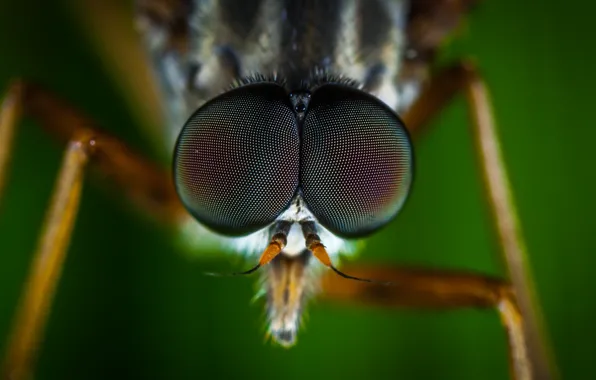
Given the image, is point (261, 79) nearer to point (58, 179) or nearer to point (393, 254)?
point (58, 179)

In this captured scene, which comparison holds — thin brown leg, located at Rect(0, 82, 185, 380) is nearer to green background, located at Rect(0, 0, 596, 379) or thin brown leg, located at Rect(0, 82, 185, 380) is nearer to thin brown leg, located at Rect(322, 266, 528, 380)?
green background, located at Rect(0, 0, 596, 379)

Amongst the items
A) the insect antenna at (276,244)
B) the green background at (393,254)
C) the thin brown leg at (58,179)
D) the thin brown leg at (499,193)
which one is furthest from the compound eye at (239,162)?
the thin brown leg at (499,193)

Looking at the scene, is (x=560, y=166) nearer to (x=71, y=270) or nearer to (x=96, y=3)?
(x=71, y=270)

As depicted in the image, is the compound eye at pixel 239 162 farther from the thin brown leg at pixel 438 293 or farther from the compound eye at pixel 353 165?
the thin brown leg at pixel 438 293

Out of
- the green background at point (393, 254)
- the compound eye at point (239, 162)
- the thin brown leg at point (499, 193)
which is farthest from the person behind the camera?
the green background at point (393, 254)

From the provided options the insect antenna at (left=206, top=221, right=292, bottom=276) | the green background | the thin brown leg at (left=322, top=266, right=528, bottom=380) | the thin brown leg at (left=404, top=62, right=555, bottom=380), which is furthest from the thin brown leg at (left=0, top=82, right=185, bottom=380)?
the thin brown leg at (left=404, top=62, right=555, bottom=380)

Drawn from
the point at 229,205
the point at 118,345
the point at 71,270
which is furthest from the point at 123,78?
the point at 229,205
